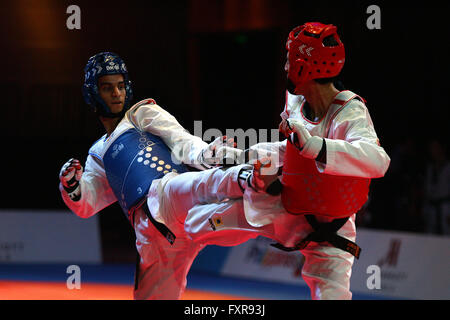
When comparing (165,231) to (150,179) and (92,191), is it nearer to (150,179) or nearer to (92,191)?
(150,179)

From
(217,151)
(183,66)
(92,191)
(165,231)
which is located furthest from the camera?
(183,66)

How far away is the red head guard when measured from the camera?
329cm

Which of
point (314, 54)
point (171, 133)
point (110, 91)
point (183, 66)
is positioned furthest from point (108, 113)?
point (183, 66)

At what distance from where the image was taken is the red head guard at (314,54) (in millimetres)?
3287

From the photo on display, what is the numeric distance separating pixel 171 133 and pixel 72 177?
2.67 ft

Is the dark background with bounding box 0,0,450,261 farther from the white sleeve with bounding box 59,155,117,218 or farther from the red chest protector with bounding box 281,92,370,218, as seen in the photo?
the red chest protector with bounding box 281,92,370,218

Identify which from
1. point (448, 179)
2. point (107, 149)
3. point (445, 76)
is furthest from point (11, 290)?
point (445, 76)

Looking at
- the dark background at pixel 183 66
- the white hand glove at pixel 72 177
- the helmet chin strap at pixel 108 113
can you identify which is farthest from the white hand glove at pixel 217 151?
the dark background at pixel 183 66

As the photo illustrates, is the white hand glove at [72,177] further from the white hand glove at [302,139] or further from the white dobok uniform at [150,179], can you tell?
the white hand glove at [302,139]

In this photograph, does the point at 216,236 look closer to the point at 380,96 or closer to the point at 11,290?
the point at 11,290

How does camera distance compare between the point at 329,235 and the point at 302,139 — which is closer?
the point at 302,139

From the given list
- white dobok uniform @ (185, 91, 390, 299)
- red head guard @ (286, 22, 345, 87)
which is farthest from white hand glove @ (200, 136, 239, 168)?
red head guard @ (286, 22, 345, 87)

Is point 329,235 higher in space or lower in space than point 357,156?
lower

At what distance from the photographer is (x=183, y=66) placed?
1053 centimetres
